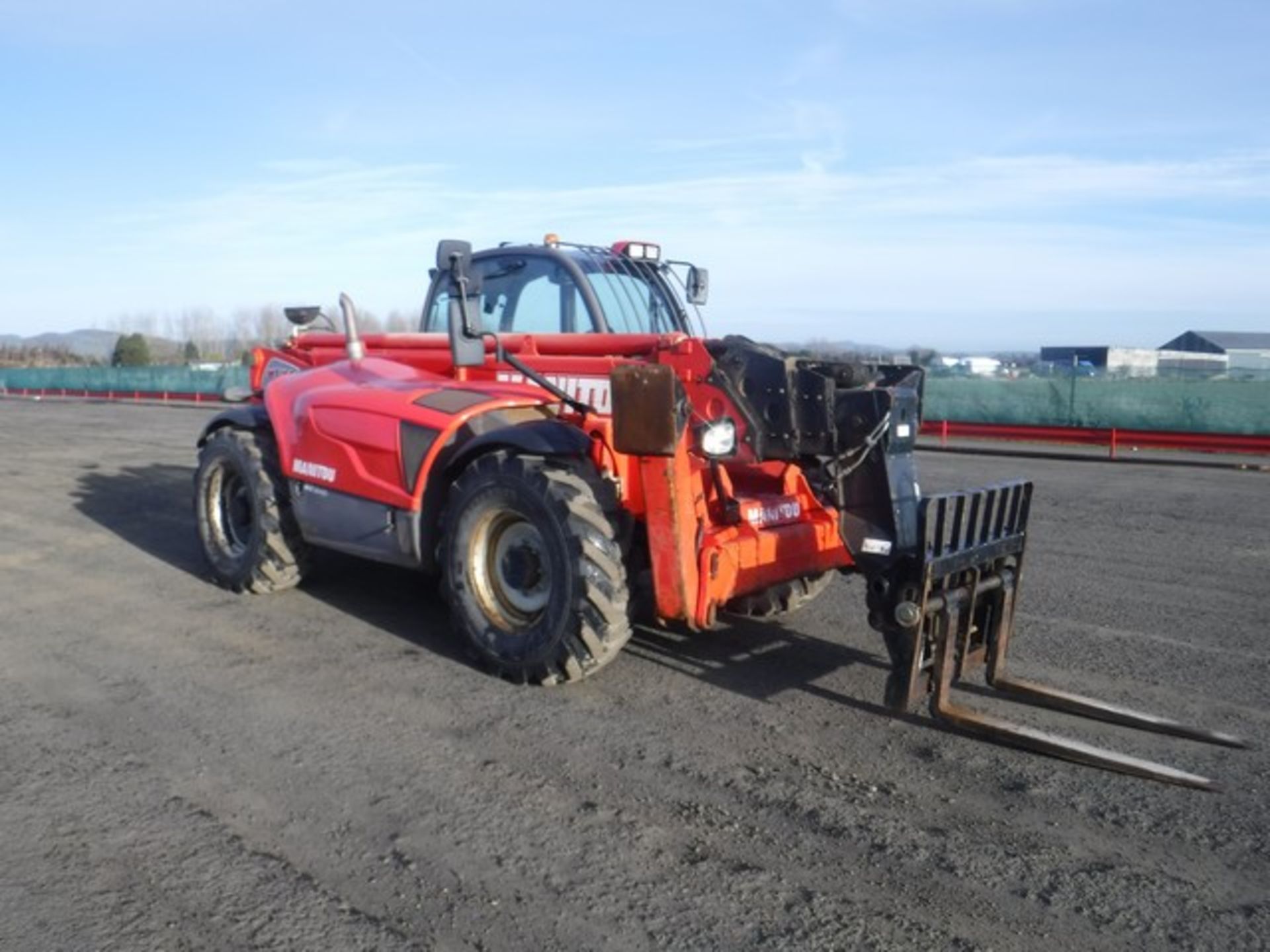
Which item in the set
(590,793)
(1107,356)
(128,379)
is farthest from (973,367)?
(128,379)

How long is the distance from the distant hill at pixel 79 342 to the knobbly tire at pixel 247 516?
213 ft

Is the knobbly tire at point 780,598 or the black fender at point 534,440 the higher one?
the black fender at point 534,440

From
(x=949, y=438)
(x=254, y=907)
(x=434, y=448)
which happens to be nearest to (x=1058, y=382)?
(x=949, y=438)

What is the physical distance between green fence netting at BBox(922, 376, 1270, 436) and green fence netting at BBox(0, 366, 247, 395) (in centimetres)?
2402

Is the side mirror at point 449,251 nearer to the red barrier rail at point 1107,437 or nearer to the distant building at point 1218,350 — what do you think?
the red barrier rail at point 1107,437

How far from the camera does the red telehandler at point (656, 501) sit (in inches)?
203

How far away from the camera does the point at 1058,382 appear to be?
26.0 meters

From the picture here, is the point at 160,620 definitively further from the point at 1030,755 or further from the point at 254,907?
the point at 1030,755

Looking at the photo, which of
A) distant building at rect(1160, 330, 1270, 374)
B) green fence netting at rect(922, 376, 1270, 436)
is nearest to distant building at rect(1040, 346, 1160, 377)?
distant building at rect(1160, 330, 1270, 374)

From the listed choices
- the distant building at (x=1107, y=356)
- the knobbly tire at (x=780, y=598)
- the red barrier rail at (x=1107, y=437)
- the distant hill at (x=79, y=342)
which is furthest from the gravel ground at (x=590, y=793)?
the distant hill at (x=79, y=342)

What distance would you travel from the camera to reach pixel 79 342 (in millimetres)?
118750

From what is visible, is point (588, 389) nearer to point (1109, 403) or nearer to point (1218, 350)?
point (1109, 403)

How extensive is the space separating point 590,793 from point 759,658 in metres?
1.93

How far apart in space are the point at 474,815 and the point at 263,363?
5.69 m
